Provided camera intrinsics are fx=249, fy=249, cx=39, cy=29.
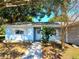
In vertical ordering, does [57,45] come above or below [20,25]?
below

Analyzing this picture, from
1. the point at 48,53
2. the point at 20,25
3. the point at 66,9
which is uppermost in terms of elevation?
the point at 66,9

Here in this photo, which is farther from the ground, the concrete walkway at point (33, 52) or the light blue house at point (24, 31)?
the light blue house at point (24, 31)

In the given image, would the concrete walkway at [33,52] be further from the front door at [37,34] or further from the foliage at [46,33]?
the front door at [37,34]

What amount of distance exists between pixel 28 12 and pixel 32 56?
1708 cm

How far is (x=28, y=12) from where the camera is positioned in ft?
135

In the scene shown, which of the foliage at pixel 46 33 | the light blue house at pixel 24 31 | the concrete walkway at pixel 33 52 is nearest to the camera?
the concrete walkway at pixel 33 52

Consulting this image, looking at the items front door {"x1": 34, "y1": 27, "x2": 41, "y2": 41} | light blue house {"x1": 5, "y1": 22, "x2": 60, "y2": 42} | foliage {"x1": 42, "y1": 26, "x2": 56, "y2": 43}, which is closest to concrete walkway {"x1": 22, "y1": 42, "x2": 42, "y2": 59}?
foliage {"x1": 42, "y1": 26, "x2": 56, "y2": 43}

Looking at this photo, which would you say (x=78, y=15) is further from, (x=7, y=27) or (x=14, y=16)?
(x=14, y=16)

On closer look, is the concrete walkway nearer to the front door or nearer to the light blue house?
the light blue house

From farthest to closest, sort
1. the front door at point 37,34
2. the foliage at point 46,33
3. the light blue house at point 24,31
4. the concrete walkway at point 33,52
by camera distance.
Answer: the front door at point 37,34 → the light blue house at point 24,31 → the foliage at point 46,33 → the concrete walkway at point 33,52

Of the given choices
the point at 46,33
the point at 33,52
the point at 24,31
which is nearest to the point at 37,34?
the point at 24,31

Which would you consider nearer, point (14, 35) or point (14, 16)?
point (14, 35)

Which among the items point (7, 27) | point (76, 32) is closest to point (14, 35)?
point (7, 27)

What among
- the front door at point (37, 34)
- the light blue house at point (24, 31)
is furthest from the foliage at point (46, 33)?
the front door at point (37, 34)
